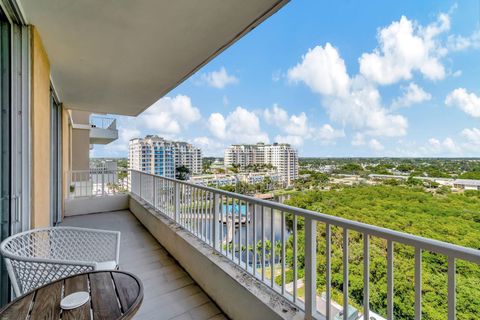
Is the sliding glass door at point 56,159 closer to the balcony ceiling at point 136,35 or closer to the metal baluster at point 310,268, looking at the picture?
the balcony ceiling at point 136,35

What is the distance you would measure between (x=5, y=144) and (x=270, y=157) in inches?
457

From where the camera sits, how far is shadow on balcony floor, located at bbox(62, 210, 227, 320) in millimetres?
2266

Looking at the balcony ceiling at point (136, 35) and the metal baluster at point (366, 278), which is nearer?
the metal baluster at point (366, 278)

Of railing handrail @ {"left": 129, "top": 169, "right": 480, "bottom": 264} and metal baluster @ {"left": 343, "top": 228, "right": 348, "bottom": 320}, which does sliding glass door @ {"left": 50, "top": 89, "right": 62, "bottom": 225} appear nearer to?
railing handrail @ {"left": 129, "top": 169, "right": 480, "bottom": 264}

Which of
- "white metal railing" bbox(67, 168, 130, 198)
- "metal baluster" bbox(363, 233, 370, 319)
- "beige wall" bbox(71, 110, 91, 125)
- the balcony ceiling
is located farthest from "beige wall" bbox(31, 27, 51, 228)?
"beige wall" bbox(71, 110, 91, 125)

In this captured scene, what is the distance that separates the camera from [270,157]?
42.6 feet

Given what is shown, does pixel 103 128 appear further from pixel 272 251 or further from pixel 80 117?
pixel 272 251

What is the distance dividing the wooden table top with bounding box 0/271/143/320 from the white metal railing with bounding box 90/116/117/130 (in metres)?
13.1

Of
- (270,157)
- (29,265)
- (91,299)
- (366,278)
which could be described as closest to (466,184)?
(366,278)

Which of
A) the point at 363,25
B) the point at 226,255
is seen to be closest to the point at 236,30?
the point at 226,255

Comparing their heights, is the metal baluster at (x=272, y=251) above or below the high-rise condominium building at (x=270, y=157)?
below

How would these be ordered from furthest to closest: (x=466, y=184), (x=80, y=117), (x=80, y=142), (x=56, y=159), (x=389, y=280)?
1. (x=80, y=142)
2. (x=80, y=117)
3. (x=466, y=184)
4. (x=56, y=159)
5. (x=389, y=280)

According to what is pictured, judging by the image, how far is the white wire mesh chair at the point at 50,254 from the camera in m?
1.56

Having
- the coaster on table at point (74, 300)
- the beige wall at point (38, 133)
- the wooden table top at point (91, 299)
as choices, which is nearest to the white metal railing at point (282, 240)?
the wooden table top at point (91, 299)
